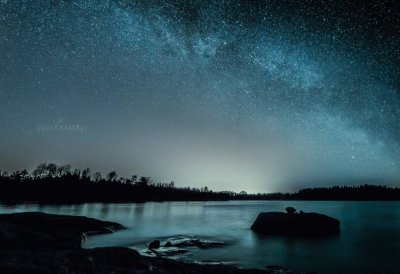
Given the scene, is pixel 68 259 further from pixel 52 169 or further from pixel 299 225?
pixel 52 169

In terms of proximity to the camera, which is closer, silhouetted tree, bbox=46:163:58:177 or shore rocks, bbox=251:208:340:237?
shore rocks, bbox=251:208:340:237

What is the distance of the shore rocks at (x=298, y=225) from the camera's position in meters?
35.5

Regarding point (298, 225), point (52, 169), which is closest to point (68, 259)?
point (298, 225)

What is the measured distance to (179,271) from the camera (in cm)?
1300

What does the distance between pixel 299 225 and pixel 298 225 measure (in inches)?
4.9

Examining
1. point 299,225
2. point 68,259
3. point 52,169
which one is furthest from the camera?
point 52,169

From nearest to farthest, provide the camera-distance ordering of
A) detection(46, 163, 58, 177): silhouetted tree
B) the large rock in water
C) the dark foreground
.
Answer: the dark foreground → the large rock in water → detection(46, 163, 58, 177): silhouetted tree

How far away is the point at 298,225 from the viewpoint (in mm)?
35594

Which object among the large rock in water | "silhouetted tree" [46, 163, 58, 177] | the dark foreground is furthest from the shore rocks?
"silhouetted tree" [46, 163, 58, 177]

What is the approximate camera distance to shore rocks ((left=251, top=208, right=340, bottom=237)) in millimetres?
35531

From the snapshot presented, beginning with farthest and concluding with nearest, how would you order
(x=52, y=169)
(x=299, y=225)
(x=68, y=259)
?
(x=52, y=169) → (x=299, y=225) → (x=68, y=259)

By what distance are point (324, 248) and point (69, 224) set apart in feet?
91.7

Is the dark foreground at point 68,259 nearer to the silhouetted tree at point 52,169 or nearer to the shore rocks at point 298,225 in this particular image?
the shore rocks at point 298,225

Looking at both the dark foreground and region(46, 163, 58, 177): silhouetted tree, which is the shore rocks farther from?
region(46, 163, 58, 177): silhouetted tree
